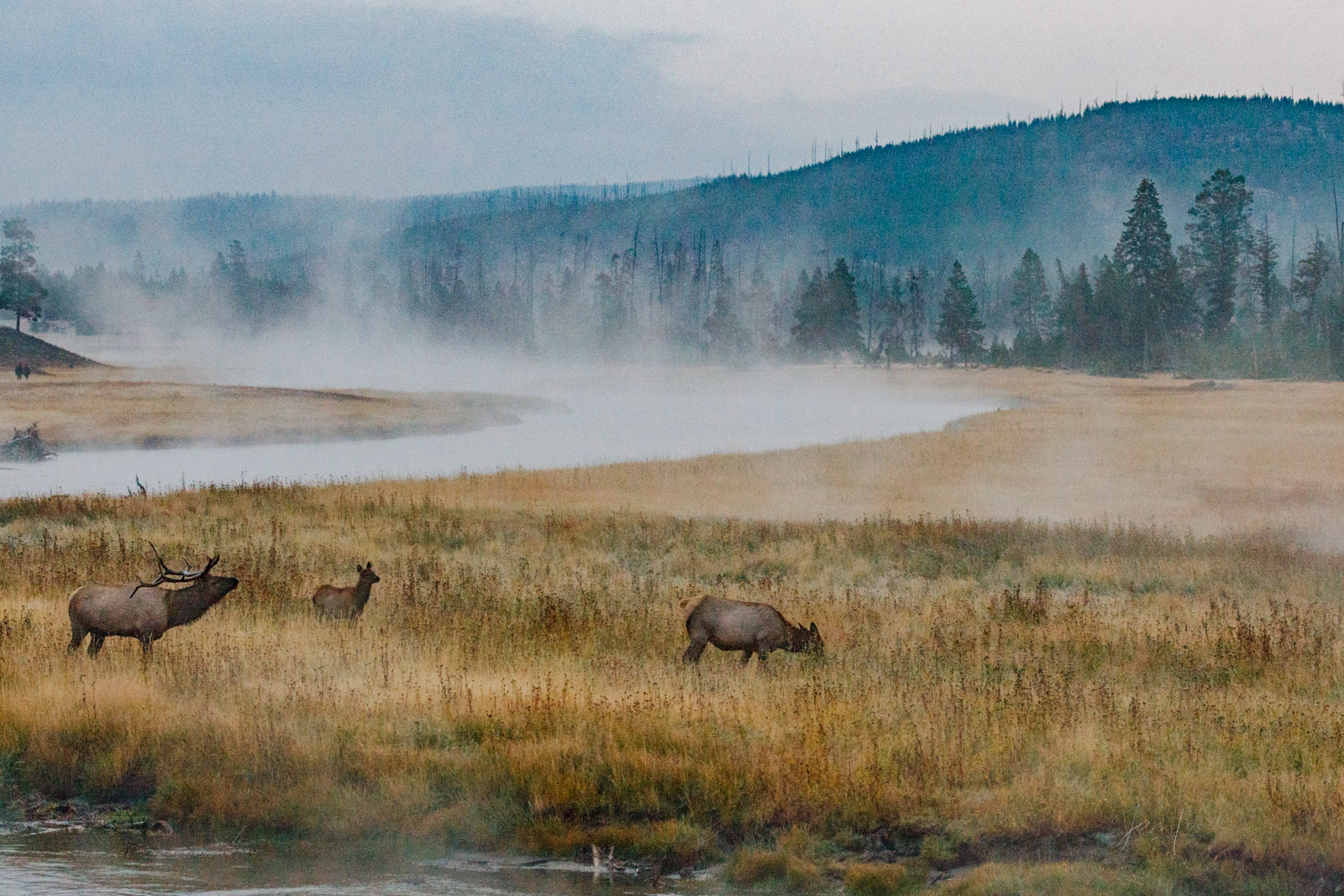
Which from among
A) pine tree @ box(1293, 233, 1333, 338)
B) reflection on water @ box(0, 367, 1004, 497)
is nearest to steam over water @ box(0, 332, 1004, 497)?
reflection on water @ box(0, 367, 1004, 497)

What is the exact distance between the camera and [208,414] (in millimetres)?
69250

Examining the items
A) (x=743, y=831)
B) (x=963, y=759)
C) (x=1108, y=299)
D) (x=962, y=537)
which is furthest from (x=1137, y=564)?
(x=1108, y=299)

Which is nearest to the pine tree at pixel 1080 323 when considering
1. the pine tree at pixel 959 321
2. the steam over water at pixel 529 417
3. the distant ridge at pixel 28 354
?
the pine tree at pixel 959 321

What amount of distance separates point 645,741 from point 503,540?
15.6 meters

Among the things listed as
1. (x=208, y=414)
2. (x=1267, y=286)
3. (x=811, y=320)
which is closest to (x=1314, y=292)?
(x=1267, y=286)

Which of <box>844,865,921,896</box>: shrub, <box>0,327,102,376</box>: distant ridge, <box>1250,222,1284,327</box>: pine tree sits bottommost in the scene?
<box>844,865,921,896</box>: shrub

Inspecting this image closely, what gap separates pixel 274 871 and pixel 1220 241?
12100cm

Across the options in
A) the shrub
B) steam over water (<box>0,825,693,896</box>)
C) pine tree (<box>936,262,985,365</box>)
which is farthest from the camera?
pine tree (<box>936,262,985,365</box>)

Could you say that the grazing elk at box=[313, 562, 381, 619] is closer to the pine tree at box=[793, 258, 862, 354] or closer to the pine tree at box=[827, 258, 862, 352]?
the pine tree at box=[793, 258, 862, 354]

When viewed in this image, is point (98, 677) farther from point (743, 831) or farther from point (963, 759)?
point (963, 759)

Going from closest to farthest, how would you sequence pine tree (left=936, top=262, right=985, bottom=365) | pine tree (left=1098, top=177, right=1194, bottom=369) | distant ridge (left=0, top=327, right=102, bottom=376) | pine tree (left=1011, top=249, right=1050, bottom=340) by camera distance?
distant ridge (left=0, top=327, right=102, bottom=376)
pine tree (left=1098, top=177, right=1194, bottom=369)
pine tree (left=936, top=262, right=985, bottom=365)
pine tree (left=1011, top=249, right=1050, bottom=340)

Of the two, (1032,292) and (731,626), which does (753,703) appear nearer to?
(731,626)

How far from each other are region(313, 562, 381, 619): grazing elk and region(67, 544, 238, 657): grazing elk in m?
2.58

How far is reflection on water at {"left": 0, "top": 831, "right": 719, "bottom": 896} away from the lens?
8945 mm
